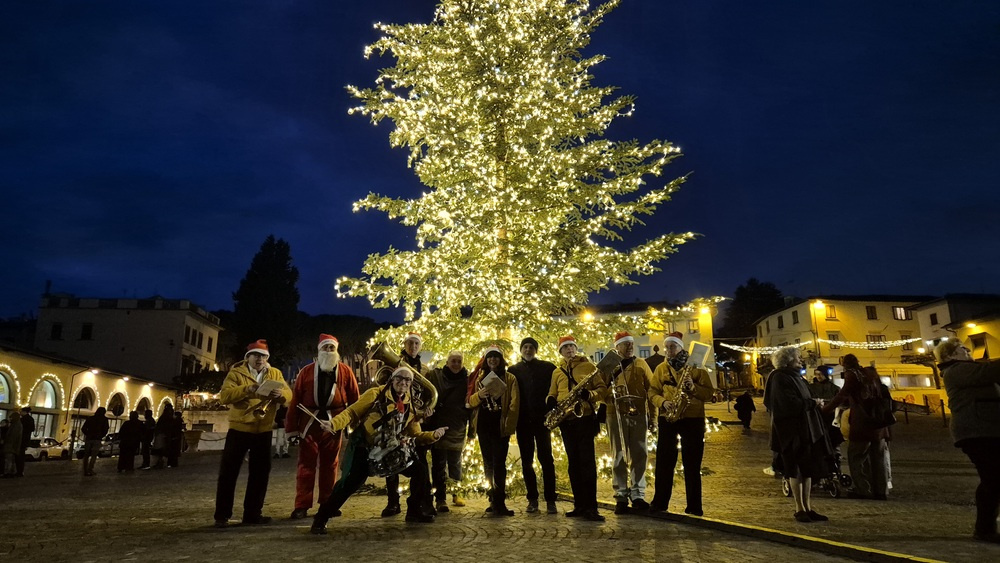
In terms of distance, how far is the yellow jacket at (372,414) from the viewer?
5848mm

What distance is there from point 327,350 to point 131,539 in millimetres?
2651

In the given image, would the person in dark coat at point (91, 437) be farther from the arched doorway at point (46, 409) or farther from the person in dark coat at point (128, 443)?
the arched doorway at point (46, 409)

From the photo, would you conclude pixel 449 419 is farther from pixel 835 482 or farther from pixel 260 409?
pixel 835 482

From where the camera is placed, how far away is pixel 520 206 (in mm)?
10344

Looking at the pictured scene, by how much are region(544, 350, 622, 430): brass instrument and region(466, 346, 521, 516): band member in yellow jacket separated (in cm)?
58

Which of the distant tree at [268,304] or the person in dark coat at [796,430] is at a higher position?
the distant tree at [268,304]

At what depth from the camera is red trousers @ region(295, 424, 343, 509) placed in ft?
23.4

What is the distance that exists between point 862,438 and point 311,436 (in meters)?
7.14

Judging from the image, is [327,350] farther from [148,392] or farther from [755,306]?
[755,306]

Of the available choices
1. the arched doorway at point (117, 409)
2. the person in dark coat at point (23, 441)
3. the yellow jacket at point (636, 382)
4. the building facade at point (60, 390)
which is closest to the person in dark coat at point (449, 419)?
the yellow jacket at point (636, 382)

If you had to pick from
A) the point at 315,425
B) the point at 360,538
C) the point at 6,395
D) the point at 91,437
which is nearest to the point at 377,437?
the point at 360,538

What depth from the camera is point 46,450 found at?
25.7m

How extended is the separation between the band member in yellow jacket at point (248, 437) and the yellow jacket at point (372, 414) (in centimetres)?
107

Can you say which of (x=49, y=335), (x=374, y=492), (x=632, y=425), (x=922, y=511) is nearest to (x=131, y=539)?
(x=374, y=492)
